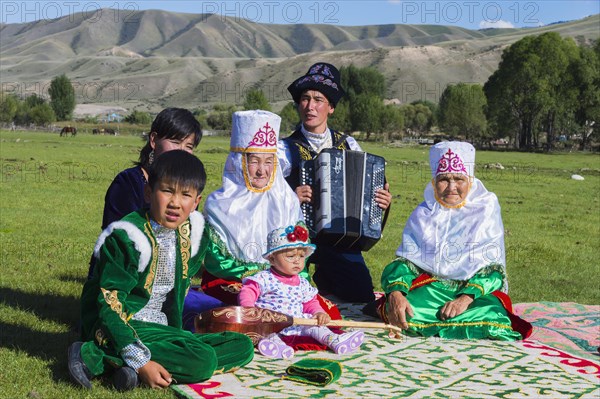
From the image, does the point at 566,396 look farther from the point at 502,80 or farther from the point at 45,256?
the point at 502,80

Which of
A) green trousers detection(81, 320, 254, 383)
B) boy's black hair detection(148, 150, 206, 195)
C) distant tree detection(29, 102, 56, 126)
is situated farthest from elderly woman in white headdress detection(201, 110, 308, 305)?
distant tree detection(29, 102, 56, 126)

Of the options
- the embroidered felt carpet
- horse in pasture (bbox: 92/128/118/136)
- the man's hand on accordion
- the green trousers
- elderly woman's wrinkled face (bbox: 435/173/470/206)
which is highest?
horse in pasture (bbox: 92/128/118/136)

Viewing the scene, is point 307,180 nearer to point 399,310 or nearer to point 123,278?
point 399,310

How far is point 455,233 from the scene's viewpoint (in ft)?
24.1

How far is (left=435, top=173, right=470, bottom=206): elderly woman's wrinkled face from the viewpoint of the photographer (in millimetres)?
7359

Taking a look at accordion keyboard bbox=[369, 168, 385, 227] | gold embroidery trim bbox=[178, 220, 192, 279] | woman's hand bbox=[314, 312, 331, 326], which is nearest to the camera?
gold embroidery trim bbox=[178, 220, 192, 279]

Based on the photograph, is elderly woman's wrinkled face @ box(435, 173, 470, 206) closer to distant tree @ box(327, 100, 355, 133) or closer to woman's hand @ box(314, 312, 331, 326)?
woman's hand @ box(314, 312, 331, 326)

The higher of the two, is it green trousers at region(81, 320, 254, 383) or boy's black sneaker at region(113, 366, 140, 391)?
green trousers at region(81, 320, 254, 383)

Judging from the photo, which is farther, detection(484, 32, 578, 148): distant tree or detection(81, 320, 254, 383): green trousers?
detection(484, 32, 578, 148): distant tree

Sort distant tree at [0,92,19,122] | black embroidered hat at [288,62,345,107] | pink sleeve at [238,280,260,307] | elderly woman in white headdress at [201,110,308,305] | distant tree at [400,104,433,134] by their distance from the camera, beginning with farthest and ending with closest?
distant tree at [400,104,433,134] < distant tree at [0,92,19,122] < black embroidered hat at [288,62,345,107] < elderly woman in white headdress at [201,110,308,305] < pink sleeve at [238,280,260,307]

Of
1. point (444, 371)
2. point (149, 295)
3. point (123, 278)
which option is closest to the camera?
point (123, 278)

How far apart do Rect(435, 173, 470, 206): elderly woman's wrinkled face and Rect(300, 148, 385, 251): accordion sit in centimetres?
79

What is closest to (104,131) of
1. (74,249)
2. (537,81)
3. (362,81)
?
(537,81)

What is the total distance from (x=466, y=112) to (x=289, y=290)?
83351 mm
